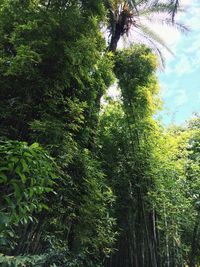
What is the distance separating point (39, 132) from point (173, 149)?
3710mm

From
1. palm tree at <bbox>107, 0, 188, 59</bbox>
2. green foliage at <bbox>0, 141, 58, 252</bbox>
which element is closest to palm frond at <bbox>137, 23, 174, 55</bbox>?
palm tree at <bbox>107, 0, 188, 59</bbox>

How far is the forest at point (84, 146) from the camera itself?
254 cm

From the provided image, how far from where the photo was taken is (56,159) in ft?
9.92

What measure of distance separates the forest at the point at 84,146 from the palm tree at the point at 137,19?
0.02m

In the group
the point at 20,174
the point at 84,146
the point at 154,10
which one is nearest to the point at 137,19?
the point at 154,10

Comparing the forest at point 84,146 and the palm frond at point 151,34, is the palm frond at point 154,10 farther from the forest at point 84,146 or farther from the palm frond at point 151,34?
the palm frond at point 151,34

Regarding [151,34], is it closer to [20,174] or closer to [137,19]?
[137,19]

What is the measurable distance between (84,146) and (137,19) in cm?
350

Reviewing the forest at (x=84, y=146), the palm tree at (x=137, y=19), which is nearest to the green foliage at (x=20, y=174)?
the forest at (x=84, y=146)

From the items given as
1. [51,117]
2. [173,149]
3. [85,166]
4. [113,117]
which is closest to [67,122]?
[51,117]

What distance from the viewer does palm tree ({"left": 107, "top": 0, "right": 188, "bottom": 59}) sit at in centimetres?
606

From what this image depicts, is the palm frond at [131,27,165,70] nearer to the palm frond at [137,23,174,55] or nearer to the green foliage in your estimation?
the palm frond at [137,23,174,55]

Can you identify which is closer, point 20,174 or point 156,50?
→ point 20,174

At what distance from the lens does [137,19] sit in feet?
21.6
